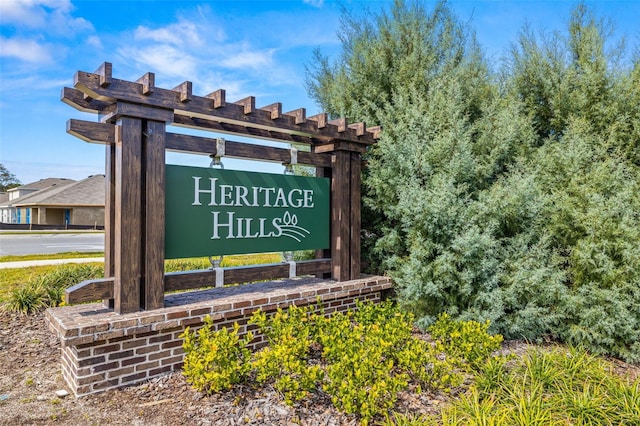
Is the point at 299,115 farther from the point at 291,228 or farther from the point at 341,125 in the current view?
the point at 291,228

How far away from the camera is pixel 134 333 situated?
3.07 metres

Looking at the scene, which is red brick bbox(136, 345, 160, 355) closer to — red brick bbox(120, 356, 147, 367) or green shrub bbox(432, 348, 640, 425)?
red brick bbox(120, 356, 147, 367)

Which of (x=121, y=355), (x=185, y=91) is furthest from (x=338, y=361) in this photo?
(x=185, y=91)

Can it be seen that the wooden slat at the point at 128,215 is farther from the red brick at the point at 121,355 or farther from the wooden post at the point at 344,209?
the wooden post at the point at 344,209

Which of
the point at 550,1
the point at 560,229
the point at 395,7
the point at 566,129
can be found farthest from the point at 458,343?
the point at 550,1

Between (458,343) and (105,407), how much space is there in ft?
9.45

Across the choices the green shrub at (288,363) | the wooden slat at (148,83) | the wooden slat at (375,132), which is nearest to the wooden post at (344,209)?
the wooden slat at (375,132)

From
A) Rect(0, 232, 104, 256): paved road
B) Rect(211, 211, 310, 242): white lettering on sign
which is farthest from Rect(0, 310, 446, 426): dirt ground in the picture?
Rect(0, 232, 104, 256): paved road

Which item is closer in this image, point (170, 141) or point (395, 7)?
point (170, 141)

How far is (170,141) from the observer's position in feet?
11.9

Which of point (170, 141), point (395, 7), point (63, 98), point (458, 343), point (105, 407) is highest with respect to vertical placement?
point (395, 7)

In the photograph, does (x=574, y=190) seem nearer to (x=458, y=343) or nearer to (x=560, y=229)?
(x=560, y=229)

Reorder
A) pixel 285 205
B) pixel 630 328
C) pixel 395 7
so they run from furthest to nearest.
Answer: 1. pixel 395 7
2. pixel 285 205
3. pixel 630 328

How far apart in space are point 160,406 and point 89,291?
118 cm
